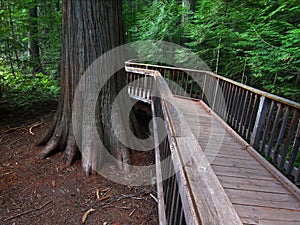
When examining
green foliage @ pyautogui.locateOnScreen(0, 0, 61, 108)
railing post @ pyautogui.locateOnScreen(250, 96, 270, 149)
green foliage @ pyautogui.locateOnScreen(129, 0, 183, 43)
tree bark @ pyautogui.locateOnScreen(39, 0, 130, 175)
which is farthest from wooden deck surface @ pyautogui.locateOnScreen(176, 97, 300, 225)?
green foliage @ pyautogui.locateOnScreen(129, 0, 183, 43)

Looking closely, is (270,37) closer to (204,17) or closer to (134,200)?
(204,17)

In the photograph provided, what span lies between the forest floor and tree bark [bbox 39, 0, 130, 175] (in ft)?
0.80

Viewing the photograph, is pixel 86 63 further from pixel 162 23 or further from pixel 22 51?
pixel 162 23

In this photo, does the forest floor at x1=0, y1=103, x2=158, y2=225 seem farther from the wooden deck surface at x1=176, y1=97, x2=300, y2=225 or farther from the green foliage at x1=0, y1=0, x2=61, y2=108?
the green foliage at x1=0, y1=0, x2=61, y2=108

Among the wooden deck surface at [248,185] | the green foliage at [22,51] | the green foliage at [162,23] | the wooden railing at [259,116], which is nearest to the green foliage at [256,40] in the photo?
the wooden railing at [259,116]

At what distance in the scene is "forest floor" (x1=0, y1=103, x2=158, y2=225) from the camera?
101 inches

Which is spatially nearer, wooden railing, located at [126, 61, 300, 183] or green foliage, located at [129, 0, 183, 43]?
wooden railing, located at [126, 61, 300, 183]

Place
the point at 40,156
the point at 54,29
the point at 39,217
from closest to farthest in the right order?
the point at 39,217
the point at 40,156
the point at 54,29

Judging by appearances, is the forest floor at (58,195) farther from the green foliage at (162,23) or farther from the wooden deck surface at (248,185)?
the green foliage at (162,23)

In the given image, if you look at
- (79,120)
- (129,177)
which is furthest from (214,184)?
(79,120)

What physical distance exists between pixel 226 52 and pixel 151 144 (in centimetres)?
391

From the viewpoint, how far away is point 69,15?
3189 mm

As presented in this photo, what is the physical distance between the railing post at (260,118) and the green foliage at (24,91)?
5.48 meters

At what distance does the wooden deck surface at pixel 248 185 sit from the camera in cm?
180
